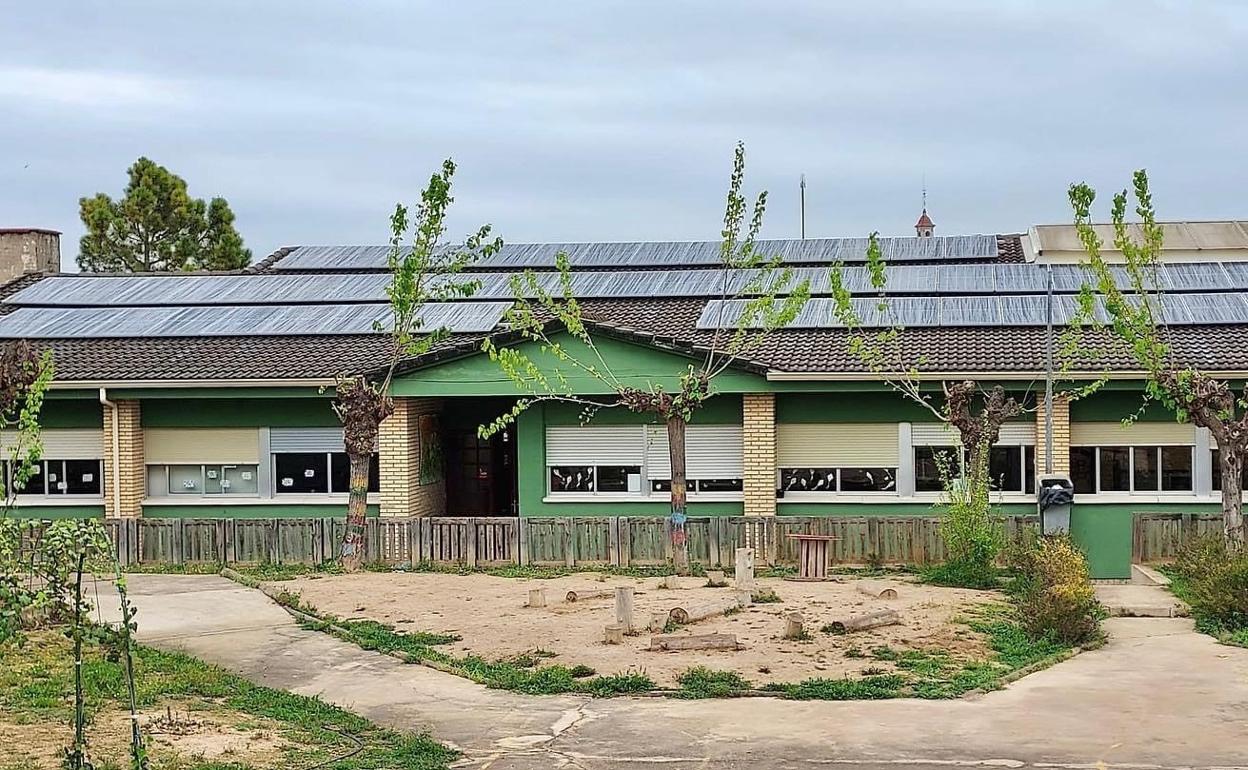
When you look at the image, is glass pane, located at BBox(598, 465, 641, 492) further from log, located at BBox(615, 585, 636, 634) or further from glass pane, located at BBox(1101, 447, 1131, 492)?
log, located at BBox(615, 585, 636, 634)

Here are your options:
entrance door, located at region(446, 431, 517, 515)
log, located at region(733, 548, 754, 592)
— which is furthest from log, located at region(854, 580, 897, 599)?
entrance door, located at region(446, 431, 517, 515)

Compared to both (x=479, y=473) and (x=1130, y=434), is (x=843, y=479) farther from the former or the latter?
(x=479, y=473)

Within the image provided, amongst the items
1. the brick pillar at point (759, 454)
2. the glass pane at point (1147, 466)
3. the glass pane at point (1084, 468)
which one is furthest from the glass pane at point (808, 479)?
the glass pane at point (1147, 466)

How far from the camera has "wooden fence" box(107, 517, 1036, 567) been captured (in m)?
22.7

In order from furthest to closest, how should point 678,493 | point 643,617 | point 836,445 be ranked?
point 836,445
point 678,493
point 643,617

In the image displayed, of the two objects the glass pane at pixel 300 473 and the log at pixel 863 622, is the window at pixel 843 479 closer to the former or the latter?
the log at pixel 863 622

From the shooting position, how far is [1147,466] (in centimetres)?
2442

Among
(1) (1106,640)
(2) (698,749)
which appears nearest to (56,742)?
(2) (698,749)

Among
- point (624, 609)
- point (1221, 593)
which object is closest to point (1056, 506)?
point (1221, 593)

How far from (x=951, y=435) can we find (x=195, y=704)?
14.4 metres

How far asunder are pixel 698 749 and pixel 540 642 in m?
4.92

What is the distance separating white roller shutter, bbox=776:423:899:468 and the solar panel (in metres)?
5.75

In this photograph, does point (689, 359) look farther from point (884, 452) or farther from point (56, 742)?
point (56, 742)

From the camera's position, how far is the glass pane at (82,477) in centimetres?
2664
